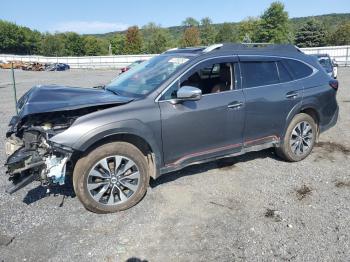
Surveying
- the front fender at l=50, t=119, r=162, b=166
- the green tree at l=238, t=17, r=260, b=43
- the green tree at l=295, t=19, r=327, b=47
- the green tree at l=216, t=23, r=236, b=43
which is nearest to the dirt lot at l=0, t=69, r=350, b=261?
the front fender at l=50, t=119, r=162, b=166

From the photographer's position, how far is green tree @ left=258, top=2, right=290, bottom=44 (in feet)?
256

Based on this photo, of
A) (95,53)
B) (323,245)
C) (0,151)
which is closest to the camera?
(323,245)

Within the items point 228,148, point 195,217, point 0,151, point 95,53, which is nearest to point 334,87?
point 228,148

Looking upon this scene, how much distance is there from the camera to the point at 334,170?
5613 millimetres

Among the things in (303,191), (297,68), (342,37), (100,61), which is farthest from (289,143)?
(342,37)

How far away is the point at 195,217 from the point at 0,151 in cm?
438

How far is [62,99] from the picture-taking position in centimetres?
445

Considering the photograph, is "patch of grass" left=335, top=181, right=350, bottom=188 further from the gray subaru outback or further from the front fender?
the front fender

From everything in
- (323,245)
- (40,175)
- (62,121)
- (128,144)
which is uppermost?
(62,121)

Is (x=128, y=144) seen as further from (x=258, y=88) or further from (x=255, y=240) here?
(x=258, y=88)

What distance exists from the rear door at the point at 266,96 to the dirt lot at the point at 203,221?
641mm

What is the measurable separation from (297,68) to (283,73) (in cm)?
39

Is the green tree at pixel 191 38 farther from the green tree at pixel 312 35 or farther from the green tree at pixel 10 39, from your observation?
the green tree at pixel 10 39

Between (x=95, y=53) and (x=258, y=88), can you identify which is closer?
(x=258, y=88)
